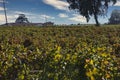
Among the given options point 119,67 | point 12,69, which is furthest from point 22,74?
point 119,67

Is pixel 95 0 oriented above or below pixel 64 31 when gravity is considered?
above

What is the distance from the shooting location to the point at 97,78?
7996 mm

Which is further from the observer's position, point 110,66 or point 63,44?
point 63,44

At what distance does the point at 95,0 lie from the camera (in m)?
53.7

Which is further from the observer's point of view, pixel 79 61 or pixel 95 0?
pixel 95 0

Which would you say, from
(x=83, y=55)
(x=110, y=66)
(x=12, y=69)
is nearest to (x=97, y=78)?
(x=110, y=66)

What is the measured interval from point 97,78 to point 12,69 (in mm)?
2939

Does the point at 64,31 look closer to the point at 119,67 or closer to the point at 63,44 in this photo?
the point at 63,44

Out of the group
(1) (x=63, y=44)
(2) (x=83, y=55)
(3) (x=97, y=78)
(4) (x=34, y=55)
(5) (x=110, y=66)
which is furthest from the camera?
(1) (x=63, y=44)

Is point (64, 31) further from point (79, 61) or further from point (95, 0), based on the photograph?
point (95, 0)

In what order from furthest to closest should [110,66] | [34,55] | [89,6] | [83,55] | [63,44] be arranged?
1. [89,6]
2. [63,44]
3. [34,55]
4. [83,55]
5. [110,66]

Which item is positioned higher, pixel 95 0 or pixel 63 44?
pixel 95 0

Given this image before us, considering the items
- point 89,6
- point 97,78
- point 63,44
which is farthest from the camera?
point 89,6

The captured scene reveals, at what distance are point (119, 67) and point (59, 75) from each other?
61.5 inches
